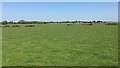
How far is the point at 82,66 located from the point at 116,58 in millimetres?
3785

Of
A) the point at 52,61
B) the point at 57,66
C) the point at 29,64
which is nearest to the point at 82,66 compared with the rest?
the point at 57,66

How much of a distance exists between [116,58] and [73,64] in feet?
13.1

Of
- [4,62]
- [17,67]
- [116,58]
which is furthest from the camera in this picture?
[116,58]

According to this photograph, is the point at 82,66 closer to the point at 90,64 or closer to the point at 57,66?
the point at 90,64

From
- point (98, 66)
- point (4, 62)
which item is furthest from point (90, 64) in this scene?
point (4, 62)

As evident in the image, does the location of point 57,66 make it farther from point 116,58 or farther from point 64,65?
point 116,58

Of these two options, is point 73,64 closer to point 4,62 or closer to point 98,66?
point 98,66

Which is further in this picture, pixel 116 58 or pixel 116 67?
pixel 116 58

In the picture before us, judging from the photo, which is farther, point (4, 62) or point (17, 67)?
point (4, 62)

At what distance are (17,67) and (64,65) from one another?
10.3 ft

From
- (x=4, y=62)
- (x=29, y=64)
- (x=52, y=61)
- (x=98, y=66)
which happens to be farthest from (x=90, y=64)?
(x=4, y=62)

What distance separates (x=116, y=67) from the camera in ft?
38.0

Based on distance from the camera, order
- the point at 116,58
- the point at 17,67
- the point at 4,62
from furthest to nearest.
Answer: the point at 116,58 < the point at 4,62 < the point at 17,67

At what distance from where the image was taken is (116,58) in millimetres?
13992
